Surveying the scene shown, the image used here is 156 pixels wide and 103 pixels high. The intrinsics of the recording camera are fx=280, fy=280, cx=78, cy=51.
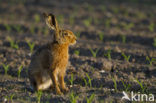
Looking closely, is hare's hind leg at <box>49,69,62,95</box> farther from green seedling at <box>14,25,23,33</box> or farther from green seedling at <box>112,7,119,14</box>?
green seedling at <box>112,7,119,14</box>

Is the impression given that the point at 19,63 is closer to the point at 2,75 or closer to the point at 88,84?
the point at 2,75

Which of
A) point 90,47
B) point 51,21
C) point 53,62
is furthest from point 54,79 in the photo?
point 90,47

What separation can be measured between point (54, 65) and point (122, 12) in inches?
313

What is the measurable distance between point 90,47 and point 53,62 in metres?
3.15

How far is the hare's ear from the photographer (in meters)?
4.19

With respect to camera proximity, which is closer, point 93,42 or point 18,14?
point 93,42

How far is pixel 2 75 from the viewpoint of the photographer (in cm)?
580

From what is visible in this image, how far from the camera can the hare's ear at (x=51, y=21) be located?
4.19m

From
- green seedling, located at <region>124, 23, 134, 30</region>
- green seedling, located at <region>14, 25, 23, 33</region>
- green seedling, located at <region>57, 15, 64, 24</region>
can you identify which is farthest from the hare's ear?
green seedling, located at <region>57, 15, 64, 24</region>

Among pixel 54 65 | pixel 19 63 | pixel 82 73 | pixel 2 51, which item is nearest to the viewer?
pixel 54 65

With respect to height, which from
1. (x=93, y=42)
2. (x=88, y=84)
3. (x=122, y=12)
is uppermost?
(x=122, y=12)

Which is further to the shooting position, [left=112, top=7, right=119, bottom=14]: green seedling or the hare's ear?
[left=112, top=7, right=119, bottom=14]: green seedling

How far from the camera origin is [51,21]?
4.27 m

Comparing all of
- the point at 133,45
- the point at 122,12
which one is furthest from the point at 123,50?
the point at 122,12
